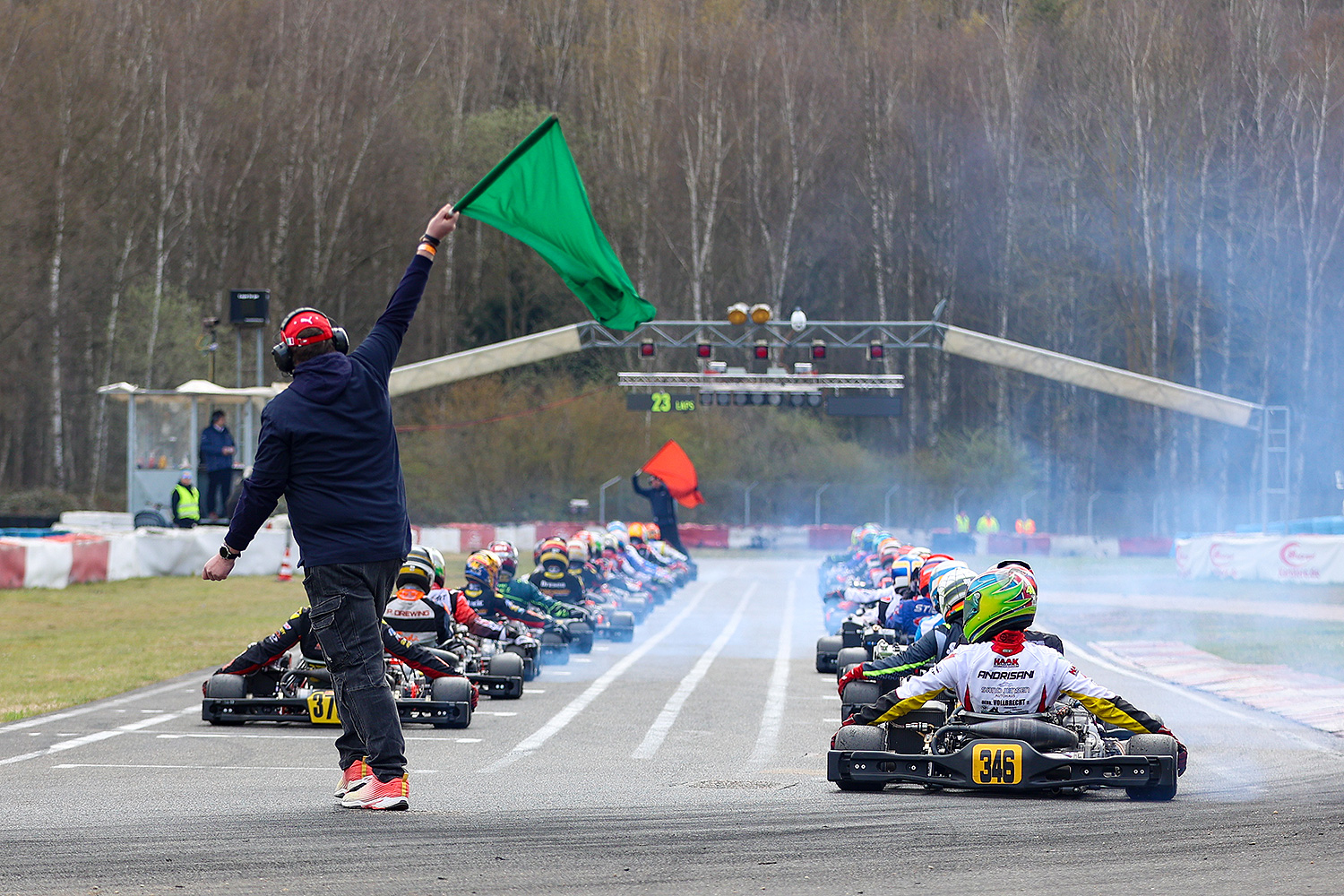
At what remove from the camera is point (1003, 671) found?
8141mm

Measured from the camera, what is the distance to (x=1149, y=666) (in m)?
17.4

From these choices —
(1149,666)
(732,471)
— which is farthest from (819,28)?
(1149,666)

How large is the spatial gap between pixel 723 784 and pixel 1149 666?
10.5 m

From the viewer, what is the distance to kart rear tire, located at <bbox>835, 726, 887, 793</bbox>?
792 cm

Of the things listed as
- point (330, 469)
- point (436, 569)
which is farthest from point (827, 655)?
point (330, 469)

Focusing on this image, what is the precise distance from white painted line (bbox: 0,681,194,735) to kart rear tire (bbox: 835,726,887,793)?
18.5 feet

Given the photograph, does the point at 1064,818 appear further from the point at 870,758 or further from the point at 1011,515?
the point at 1011,515

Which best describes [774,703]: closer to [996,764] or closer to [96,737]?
[96,737]

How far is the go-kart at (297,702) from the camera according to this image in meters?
10.8

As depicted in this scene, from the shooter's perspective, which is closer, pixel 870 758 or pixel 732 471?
pixel 870 758

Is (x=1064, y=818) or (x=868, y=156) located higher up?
(x=868, y=156)

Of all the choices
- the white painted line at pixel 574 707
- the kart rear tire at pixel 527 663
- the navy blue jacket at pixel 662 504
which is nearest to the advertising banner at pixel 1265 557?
the navy blue jacket at pixel 662 504

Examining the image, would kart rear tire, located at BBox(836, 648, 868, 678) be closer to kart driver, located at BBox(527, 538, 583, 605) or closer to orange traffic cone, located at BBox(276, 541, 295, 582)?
kart driver, located at BBox(527, 538, 583, 605)

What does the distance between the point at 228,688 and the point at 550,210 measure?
180 inches
